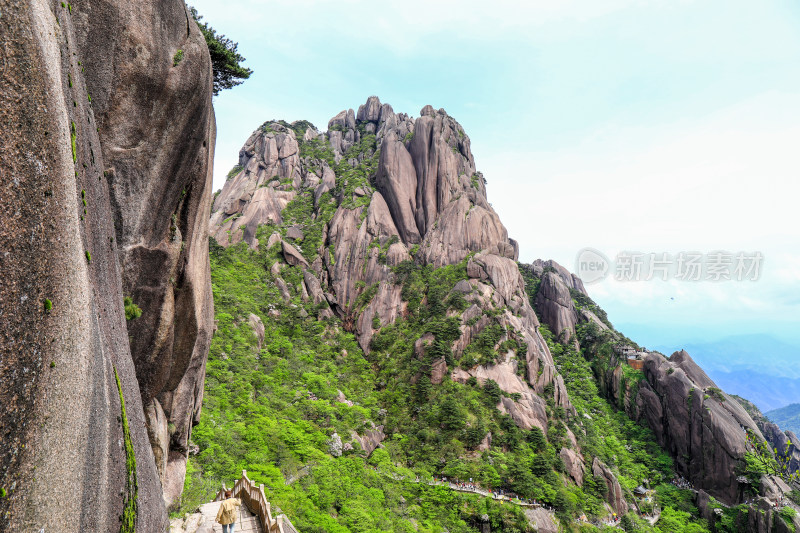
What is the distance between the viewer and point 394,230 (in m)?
62.1

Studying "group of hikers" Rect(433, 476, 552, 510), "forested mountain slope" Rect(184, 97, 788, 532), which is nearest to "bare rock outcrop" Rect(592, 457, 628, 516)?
"forested mountain slope" Rect(184, 97, 788, 532)

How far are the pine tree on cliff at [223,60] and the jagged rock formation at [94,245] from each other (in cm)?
427

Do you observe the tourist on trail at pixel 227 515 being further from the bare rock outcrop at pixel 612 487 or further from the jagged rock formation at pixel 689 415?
the jagged rock formation at pixel 689 415

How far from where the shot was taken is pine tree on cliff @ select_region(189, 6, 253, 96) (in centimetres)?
1458

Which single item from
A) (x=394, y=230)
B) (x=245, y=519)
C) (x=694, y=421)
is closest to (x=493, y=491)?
(x=245, y=519)

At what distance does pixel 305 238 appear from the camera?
63750 millimetres

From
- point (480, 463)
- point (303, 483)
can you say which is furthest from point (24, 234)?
point (480, 463)

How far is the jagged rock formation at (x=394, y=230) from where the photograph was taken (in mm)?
47469

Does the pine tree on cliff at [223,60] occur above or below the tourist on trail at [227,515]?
above

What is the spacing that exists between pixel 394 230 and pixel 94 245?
56473 millimetres

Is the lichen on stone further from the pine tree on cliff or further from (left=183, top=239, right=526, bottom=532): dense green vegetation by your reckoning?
the pine tree on cliff

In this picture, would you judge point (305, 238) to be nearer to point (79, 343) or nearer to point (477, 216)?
point (477, 216)

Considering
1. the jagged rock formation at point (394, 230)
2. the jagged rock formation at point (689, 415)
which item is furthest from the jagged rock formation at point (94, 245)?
A: the jagged rock formation at point (689, 415)

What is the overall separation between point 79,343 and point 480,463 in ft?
Answer: 118
